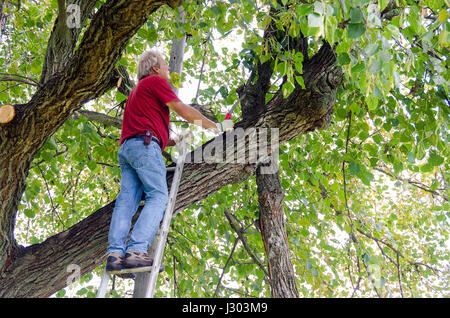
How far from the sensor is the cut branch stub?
9.56ft

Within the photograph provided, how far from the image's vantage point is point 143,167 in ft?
9.05

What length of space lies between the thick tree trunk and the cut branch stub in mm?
2328

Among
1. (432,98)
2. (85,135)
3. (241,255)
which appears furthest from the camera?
(241,255)

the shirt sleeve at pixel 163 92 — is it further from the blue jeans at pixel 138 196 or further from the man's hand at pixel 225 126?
the man's hand at pixel 225 126

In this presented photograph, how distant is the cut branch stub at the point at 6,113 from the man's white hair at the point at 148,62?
996mm

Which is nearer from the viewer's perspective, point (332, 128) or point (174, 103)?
point (174, 103)

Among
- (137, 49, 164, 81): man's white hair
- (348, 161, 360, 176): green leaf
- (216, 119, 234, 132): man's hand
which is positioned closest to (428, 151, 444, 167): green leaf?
(348, 161, 360, 176): green leaf

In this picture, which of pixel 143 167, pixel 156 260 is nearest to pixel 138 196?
pixel 143 167

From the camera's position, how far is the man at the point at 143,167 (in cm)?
254

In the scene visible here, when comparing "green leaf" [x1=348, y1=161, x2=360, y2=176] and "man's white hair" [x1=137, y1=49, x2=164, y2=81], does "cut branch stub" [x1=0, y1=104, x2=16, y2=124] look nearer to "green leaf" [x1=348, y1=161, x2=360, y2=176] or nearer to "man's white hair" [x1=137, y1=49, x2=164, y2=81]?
"man's white hair" [x1=137, y1=49, x2=164, y2=81]
